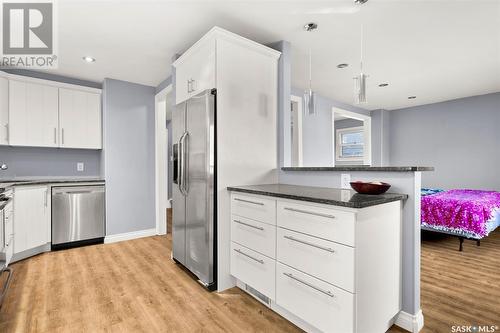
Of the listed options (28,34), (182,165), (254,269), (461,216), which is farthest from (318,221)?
(28,34)

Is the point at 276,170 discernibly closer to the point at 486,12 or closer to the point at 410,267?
the point at 410,267

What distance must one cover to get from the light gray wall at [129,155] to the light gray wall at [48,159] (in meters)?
0.38

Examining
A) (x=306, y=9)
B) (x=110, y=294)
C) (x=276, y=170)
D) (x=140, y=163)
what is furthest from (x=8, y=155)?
(x=306, y=9)

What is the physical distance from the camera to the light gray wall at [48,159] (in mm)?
3395

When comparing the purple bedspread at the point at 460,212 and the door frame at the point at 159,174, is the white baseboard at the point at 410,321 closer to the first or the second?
the purple bedspread at the point at 460,212

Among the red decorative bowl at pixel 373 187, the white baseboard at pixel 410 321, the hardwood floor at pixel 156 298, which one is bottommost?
the hardwood floor at pixel 156 298

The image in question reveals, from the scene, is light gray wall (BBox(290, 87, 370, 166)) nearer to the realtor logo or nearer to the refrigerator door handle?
the refrigerator door handle

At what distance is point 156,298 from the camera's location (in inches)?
82.8

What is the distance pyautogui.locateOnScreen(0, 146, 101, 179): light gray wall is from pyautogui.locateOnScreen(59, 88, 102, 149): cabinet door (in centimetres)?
33

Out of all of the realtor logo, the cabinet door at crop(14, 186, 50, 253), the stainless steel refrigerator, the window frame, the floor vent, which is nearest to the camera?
the floor vent

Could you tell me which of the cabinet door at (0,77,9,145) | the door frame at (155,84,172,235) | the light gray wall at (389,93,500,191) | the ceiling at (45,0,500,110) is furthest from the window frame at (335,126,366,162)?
the cabinet door at (0,77,9,145)

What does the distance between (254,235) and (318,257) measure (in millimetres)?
628

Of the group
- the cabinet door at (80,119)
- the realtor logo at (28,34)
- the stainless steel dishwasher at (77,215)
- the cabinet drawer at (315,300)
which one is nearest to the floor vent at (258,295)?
the cabinet drawer at (315,300)

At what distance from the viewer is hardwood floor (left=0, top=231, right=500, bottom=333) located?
5.76 ft
